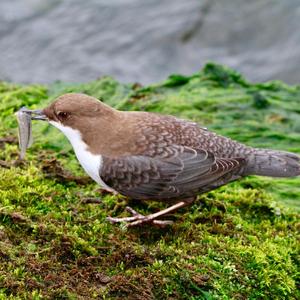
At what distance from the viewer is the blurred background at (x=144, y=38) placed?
9789 mm

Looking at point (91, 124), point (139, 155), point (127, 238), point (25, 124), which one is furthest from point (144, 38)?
point (127, 238)

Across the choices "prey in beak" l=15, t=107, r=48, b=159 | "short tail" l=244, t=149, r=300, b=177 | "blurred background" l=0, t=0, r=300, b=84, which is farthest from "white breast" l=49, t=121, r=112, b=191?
"blurred background" l=0, t=0, r=300, b=84

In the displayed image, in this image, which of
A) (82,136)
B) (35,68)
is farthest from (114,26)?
(82,136)

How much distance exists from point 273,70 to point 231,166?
5.91m

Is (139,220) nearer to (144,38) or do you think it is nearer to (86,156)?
(86,156)

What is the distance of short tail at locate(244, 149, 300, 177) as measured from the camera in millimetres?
4418

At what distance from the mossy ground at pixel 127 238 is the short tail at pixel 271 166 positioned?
0.38 m

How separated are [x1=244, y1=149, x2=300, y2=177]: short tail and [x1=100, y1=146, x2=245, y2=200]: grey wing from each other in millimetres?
267

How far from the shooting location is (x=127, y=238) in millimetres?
4070

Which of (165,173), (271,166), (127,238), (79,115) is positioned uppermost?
(79,115)

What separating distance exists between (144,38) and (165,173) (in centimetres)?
644

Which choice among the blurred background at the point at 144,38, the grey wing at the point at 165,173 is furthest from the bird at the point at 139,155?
the blurred background at the point at 144,38

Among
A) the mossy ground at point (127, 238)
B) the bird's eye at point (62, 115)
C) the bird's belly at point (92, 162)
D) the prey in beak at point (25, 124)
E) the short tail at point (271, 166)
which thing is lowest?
the mossy ground at point (127, 238)

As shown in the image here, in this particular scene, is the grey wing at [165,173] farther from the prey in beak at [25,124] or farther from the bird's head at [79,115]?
the prey in beak at [25,124]
